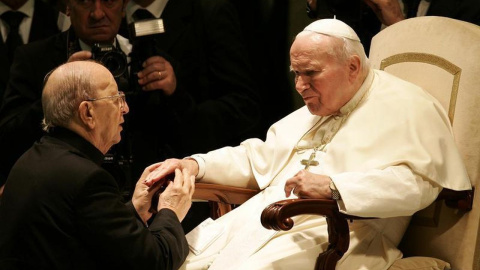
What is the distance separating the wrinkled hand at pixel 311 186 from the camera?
3.18 meters

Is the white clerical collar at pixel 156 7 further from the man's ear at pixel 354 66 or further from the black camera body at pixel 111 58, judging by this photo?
the man's ear at pixel 354 66

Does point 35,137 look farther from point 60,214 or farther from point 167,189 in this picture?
point 60,214

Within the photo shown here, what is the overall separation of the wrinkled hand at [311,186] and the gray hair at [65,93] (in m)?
0.85

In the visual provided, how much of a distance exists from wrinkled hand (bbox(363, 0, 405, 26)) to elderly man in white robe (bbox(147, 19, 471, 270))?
652 mm

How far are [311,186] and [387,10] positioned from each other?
1.38 m

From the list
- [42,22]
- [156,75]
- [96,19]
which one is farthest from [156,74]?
[42,22]

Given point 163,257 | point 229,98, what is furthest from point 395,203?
point 229,98

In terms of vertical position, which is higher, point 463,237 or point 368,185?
point 368,185

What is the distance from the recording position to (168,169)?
3658 millimetres

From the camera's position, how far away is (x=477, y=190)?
3.36m

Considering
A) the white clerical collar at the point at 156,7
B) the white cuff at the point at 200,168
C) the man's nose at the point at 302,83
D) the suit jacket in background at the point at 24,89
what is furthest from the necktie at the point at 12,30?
the man's nose at the point at 302,83

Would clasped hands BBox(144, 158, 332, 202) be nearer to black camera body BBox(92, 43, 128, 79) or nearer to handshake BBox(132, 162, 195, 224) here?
handshake BBox(132, 162, 195, 224)

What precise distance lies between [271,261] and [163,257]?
423mm

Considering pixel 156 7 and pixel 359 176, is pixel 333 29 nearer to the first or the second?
pixel 359 176
